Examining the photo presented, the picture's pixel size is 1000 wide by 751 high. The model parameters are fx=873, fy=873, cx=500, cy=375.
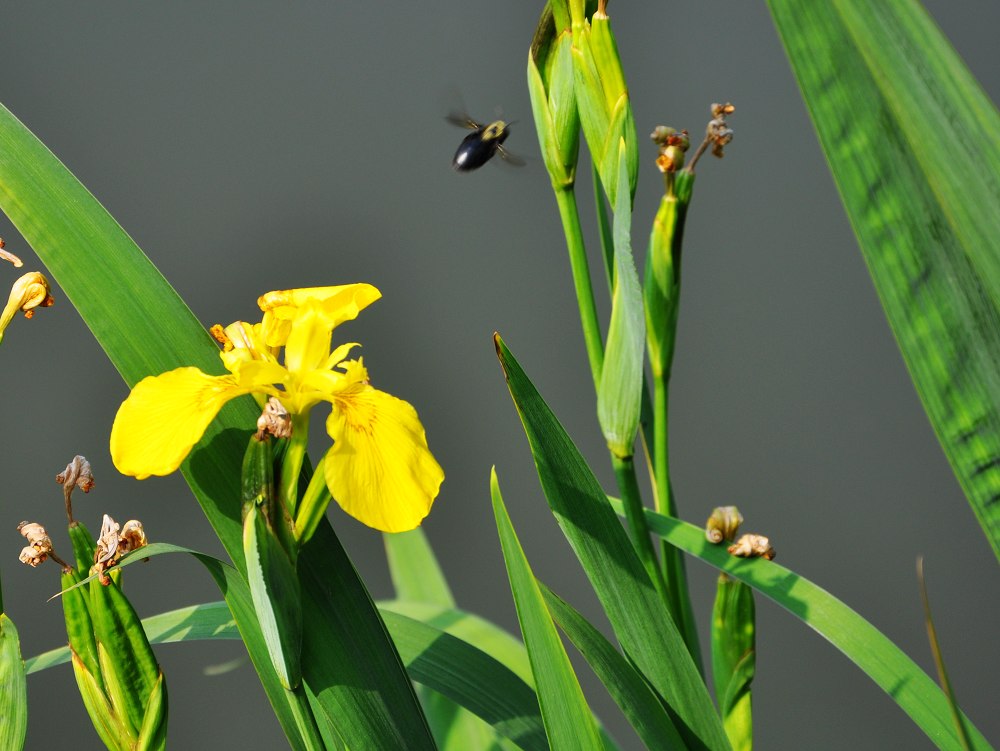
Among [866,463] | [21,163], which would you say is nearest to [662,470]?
[21,163]

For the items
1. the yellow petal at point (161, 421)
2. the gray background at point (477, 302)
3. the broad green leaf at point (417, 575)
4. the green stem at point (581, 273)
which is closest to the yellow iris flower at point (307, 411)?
the yellow petal at point (161, 421)

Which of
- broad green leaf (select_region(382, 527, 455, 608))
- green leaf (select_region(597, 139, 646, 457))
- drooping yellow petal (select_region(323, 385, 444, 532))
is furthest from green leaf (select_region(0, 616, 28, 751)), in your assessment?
broad green leaf (select_region(382, 527, 455, 608))

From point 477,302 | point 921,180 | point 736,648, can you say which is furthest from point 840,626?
point 477,302

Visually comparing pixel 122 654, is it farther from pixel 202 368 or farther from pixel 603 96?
pixel 603 96

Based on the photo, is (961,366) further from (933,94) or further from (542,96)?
(542,96)

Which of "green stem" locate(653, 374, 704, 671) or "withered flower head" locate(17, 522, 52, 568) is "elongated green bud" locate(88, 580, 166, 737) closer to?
"withered flower head" locate(17, 522, 52, 568)
